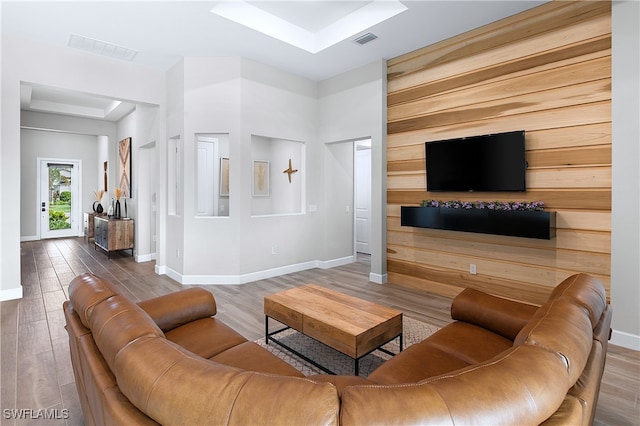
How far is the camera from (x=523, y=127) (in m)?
3.49

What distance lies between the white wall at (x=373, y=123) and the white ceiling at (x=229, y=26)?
27 cm

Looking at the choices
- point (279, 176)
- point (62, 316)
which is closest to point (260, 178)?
point (279, 176)

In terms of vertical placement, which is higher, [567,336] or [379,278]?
[567,336]

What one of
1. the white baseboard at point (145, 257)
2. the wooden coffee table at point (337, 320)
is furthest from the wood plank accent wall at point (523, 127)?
the white baseboard at point (145, 257)

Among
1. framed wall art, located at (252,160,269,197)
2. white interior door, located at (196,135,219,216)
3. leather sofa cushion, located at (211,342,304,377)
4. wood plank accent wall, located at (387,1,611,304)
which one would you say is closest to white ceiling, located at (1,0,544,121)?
wood plank accent wall, located at (387,1,611,304)

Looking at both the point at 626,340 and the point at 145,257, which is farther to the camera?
the point at 145,257

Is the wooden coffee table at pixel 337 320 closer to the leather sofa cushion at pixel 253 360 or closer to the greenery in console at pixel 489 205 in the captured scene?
the leather sofa cushion at pixel 253 360

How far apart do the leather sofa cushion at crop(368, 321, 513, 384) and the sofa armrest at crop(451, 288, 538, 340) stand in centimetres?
5

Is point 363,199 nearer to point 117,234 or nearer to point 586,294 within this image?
point 117,234

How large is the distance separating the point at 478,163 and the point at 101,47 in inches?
195

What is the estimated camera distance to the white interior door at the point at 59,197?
8.66 meters

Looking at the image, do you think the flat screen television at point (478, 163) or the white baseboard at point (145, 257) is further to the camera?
the white baseboard at point (145, 257)

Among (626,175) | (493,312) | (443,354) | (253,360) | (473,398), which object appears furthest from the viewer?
(626,175)

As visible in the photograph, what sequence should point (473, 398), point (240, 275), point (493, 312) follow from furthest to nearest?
point (240, 275)
point (493, 312)
point (473, 398)
